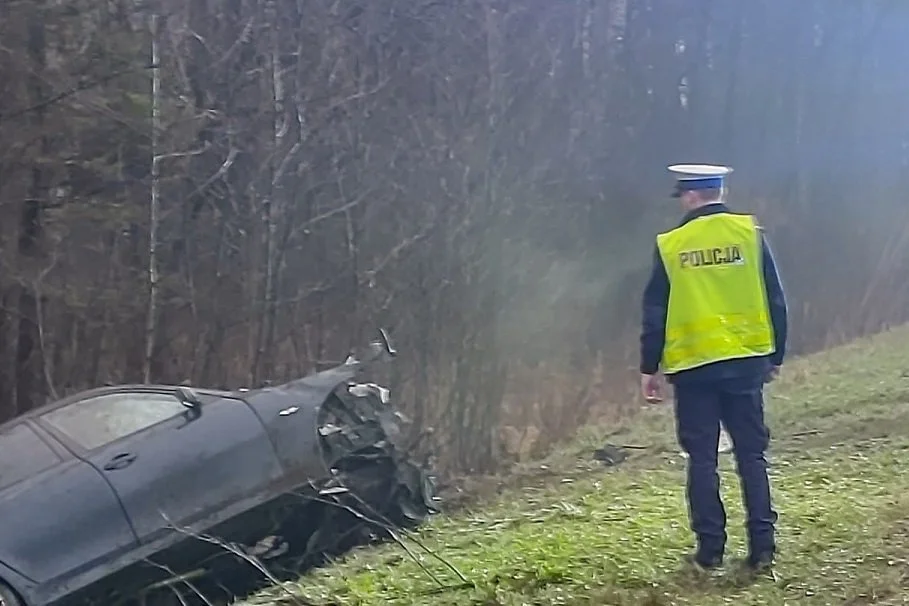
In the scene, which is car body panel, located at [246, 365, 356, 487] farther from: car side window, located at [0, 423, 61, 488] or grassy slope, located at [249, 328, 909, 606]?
car side window, located at [0, 423, 61, 488]

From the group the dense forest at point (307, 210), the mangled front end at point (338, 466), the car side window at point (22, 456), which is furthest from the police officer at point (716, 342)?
the dense forest at point (307, 210)

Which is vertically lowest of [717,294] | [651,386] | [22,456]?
[22,456]

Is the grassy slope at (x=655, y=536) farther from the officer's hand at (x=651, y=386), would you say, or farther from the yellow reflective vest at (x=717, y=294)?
the yellow reflective vest at (x=717, y=294)

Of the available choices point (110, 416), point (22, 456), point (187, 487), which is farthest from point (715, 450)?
point (22, 456)

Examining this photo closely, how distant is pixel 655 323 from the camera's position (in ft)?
15.7

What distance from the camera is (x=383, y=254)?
38.2ft

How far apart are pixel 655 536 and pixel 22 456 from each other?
2.87m

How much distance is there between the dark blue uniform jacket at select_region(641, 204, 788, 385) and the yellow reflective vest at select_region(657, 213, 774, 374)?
0.08 feet

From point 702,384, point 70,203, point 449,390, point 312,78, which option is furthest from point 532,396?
point 702,384

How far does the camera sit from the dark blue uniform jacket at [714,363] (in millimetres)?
4684

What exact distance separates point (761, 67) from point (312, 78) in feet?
37.6

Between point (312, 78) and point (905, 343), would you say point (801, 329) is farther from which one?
point (312, 78)

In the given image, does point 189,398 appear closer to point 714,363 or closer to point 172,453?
point 172,453

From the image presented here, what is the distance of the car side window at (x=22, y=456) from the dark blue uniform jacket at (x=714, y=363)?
2738mm
